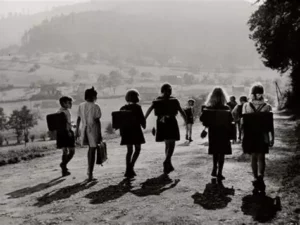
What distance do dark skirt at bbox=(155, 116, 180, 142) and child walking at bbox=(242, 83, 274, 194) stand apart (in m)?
2.12

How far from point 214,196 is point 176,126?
7.99ft

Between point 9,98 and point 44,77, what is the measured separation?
4144 centimetres

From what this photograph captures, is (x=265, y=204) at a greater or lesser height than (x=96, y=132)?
lesser

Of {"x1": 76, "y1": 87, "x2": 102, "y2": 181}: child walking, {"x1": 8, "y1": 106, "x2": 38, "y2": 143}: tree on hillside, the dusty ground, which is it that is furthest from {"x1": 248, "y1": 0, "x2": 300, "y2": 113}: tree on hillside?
{"x1": 8, "y1": 106, "x2": 38, "y2": 143}: tree on hillside

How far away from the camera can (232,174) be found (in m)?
8.98

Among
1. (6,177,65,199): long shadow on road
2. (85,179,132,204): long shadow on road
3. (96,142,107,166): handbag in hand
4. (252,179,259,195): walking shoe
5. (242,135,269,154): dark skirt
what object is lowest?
(6,177,65,199): long shadow on road

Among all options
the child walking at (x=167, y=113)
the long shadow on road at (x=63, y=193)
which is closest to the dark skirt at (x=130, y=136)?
the child walking at (x=167, y=113)

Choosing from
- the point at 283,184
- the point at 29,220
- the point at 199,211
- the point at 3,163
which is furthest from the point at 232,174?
the point at 3,163

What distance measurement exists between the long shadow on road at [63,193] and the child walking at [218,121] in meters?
2.94

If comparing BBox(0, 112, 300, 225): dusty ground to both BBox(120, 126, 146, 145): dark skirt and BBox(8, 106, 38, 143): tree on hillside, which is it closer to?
BBox(120, 126, 146, 145): dark skirt

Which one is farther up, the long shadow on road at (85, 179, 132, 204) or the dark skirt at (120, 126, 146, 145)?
the dark skirt at (120, 126, 146, 145)

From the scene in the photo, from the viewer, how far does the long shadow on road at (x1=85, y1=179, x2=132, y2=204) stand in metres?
7.19

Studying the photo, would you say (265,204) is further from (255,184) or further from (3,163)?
(3,163)

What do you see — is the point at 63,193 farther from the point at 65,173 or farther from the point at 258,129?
the point at 258,129
